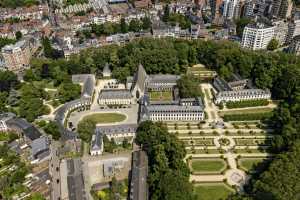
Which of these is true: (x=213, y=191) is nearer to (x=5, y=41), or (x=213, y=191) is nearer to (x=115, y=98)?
(x=115, y=98)

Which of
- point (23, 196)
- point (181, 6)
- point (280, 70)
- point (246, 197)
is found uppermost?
point (181, 6)

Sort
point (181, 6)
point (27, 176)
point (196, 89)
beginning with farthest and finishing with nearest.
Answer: point (181, 6), point (196, 89), point (27, 176)

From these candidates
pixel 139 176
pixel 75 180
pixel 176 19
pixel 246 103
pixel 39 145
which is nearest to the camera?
pixel 139 176

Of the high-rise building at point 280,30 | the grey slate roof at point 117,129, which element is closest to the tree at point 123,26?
the high-rise building at point 280,30

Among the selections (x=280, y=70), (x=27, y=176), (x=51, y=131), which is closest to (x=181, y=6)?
(x=280, y=70)

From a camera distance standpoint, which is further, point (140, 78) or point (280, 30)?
point (280, 30)

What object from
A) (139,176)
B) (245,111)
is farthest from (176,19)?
(139,176)

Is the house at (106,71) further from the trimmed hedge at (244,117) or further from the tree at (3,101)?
the trimmed hedge at (244,117)

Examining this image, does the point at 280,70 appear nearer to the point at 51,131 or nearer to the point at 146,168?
the point at 146,168
